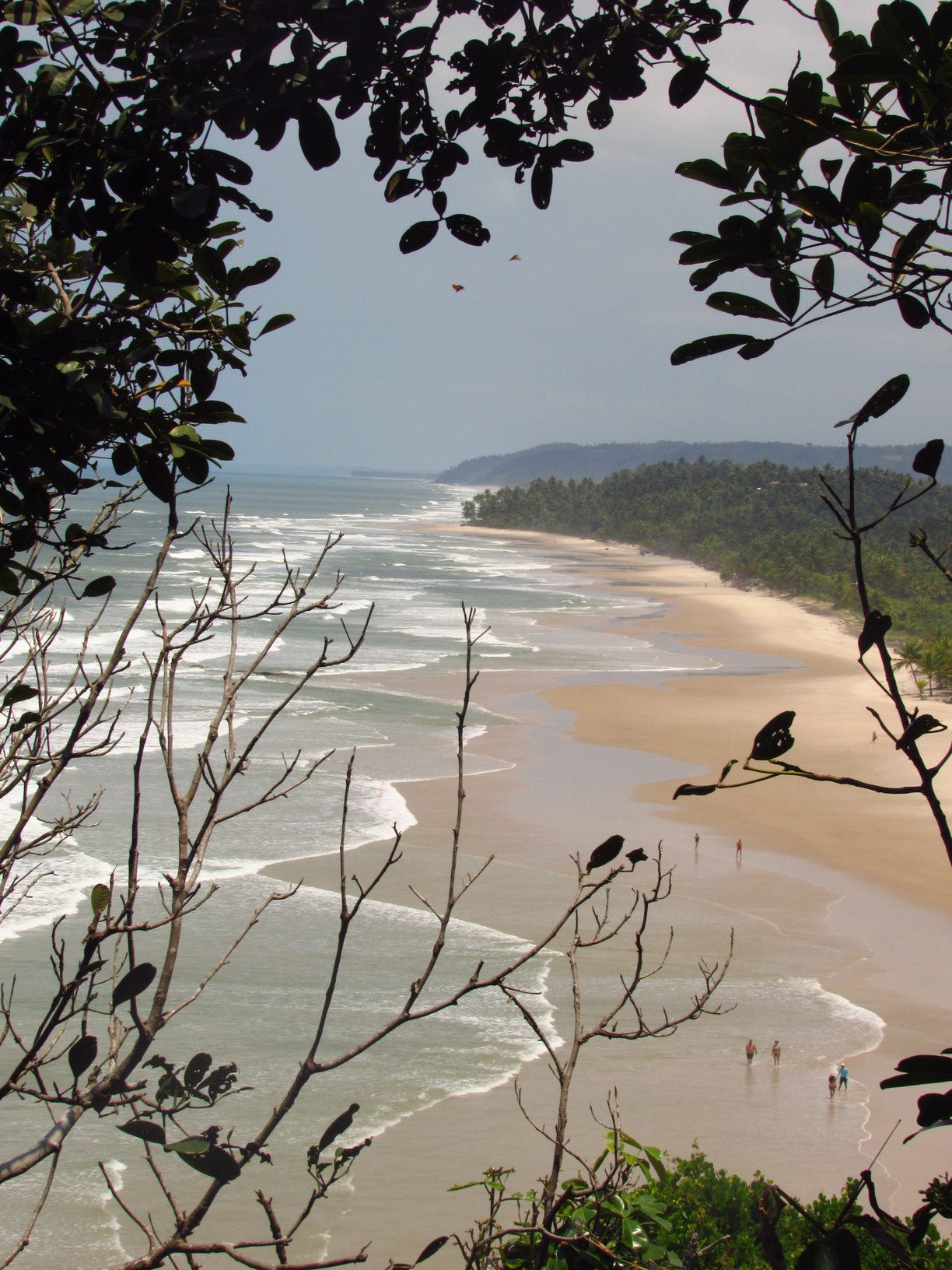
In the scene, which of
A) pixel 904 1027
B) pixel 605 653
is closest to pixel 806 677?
pixel 605 653

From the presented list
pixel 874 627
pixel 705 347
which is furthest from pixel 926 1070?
pixel 705 347

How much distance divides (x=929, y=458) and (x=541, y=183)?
3.15ft

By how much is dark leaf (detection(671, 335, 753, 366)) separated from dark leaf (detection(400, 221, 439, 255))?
0.60 meters

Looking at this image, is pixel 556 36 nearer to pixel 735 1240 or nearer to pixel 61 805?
pixel 735 1240

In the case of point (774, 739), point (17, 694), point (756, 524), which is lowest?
point (17, 694)

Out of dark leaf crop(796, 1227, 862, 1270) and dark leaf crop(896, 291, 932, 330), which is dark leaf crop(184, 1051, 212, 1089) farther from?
dark leaf crop(896, 291, 932, 330)

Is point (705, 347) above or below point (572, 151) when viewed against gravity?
below

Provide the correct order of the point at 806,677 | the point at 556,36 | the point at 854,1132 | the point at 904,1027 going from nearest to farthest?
the point at 556,36
the point at 854,1132
the point at 904,1027
the point at 806,677

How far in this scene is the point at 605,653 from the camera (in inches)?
1417

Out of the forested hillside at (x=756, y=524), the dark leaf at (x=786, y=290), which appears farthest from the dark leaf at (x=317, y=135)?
the forested hillside at (x=756, y=524)

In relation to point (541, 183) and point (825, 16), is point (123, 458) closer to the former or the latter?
point (541, 183)

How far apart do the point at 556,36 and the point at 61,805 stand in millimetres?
16251

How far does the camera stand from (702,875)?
15797mm

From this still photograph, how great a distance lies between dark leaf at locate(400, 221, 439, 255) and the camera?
6.37ft
